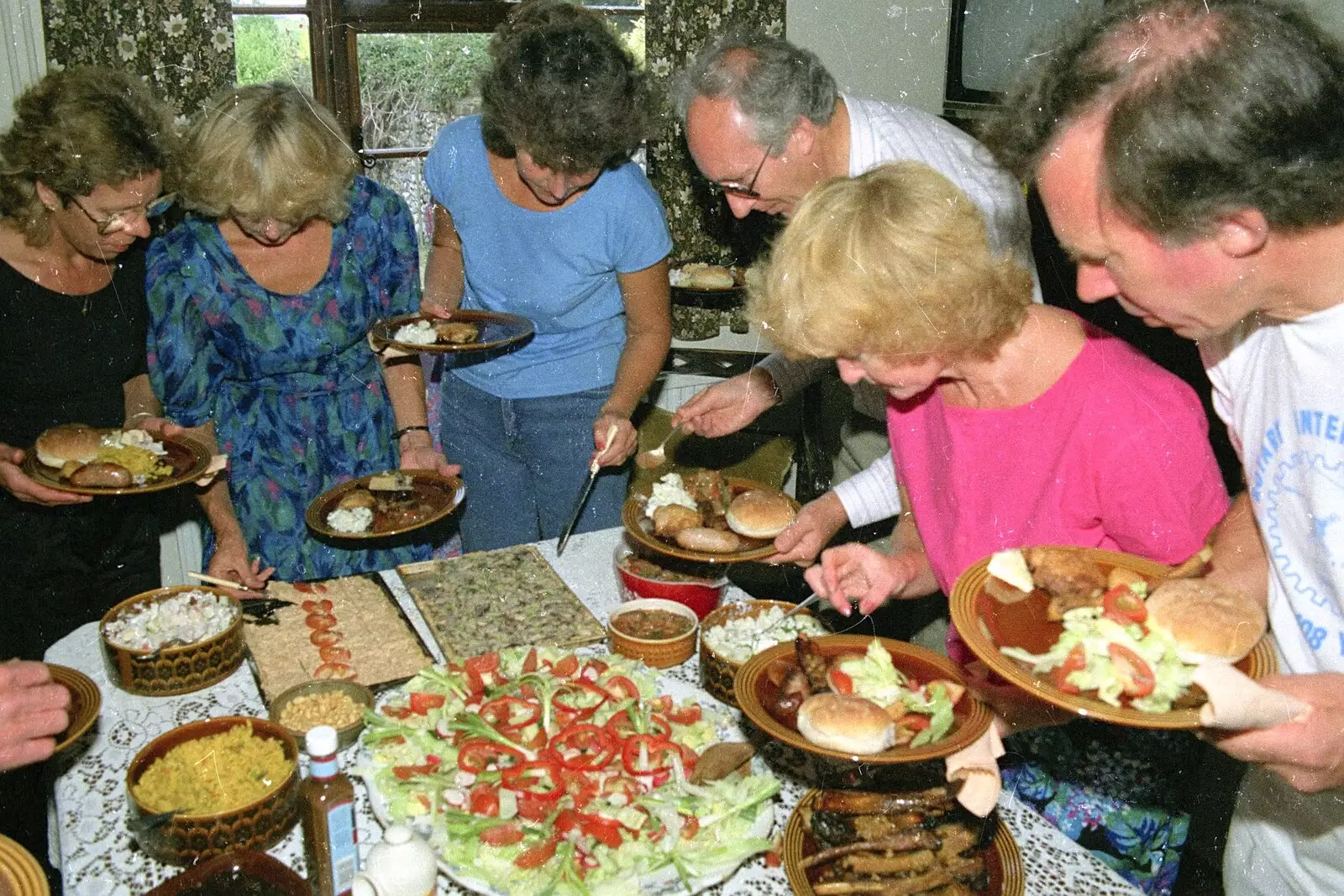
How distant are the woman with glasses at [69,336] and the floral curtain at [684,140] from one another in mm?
2848

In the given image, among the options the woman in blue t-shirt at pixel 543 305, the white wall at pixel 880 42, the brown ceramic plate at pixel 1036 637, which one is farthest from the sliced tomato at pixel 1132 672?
the white wall at pixel 880 42

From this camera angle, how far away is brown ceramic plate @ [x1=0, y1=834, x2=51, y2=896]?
1397 mm

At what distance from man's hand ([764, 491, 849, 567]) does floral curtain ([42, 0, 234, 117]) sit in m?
3.40

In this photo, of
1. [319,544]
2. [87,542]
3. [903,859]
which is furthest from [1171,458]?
[87,542]

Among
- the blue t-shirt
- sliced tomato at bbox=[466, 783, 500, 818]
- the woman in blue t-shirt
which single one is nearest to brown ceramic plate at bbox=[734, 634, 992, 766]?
sliced tomato at bbox=[466, 783, 500, 818]

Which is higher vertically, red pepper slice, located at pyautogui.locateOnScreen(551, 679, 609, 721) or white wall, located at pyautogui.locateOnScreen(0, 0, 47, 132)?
white wall, located at pyautogui.locateOnScreen(0, 0, 47, 132)

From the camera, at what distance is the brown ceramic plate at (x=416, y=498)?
9.26 feet

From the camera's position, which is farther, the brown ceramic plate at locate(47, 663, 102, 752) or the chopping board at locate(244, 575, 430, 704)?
the chopping board at locate(244, 575, 430, 704)

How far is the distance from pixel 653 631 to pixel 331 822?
99cm

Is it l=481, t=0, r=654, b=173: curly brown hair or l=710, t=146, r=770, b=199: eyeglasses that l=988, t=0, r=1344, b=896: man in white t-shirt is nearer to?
l=710, t=146, r=770, b=199: eyeglasses

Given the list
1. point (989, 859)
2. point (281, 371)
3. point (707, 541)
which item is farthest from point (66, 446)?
point (989, 859)

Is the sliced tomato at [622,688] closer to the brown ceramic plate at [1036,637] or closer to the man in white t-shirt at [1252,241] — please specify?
the brown ceramic plate at [1036,637]

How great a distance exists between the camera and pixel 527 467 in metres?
Result: 3.64

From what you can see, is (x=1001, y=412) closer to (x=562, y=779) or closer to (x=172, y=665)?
(x=562, y=779)
